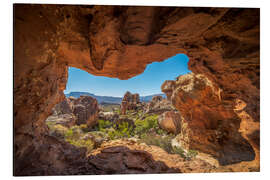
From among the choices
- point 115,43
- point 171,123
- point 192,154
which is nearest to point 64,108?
point 171,123

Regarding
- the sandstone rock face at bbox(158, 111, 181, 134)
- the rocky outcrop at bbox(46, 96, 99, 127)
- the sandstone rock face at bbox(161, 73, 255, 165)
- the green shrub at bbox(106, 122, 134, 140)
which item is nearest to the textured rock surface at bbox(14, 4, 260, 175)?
the sandstone rock face at bbox(161, 73, 255, 165)

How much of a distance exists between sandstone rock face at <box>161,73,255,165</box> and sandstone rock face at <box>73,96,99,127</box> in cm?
830

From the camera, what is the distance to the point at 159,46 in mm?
1959

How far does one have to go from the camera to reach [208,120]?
3.58m

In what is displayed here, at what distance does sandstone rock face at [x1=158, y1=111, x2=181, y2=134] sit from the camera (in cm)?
680

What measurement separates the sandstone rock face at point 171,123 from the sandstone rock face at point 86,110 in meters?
6.56

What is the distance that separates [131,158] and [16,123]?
2088 millimetres

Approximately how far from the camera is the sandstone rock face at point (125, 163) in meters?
1.87

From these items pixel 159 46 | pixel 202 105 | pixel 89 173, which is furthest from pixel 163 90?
pixel 89 173

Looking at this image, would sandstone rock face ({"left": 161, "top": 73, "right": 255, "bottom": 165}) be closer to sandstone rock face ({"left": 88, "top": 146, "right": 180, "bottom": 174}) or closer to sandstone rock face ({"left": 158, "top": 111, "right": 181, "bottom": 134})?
sandstone rock face ({"left": 88, "top": 146, "right": 180, "bottom": 174})

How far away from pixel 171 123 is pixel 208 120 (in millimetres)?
3633

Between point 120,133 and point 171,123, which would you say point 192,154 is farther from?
point 120,133

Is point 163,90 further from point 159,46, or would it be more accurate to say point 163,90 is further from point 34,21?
point 34,21

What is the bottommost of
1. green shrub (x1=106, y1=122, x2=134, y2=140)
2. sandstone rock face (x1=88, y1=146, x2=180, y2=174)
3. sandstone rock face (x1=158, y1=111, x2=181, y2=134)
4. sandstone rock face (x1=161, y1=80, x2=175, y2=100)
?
green shrub (x1=106, y1=122, x2=134, y2=140)
